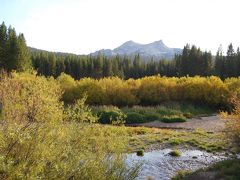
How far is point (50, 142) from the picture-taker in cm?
1040

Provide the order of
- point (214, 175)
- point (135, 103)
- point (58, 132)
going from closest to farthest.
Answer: point (58, 132) → point (214, 175) → point (135, 103)

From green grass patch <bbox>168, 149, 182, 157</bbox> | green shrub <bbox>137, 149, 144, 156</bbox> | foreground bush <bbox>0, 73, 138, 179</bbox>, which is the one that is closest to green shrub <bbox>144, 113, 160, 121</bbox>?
green grass patch <bbox>168, 149, 182, 157</bbox>

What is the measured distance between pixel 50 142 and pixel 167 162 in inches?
626

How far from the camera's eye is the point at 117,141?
487 inches

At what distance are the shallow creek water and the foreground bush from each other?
27.8 feet

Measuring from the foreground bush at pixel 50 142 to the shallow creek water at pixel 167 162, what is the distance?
8485 mm

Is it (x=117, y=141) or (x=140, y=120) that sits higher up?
(x=117, y=141)

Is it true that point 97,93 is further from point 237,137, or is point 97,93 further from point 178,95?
point 237,137

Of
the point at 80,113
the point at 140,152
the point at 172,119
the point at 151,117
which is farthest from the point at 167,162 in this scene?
the point at 151,117

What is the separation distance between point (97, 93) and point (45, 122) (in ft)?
157

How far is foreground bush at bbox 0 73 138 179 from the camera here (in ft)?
30.7

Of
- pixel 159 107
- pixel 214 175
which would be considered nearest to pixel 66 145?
pixel 214 175

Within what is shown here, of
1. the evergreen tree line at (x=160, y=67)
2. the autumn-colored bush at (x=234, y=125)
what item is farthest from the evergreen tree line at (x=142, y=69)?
the autumn-colored bush at (x=234, y=125)

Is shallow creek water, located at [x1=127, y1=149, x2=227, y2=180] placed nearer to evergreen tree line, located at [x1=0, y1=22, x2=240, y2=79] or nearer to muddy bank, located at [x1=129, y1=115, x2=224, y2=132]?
muddy bank, located at [x1=129, y1=115, x2=224, y2=132]
